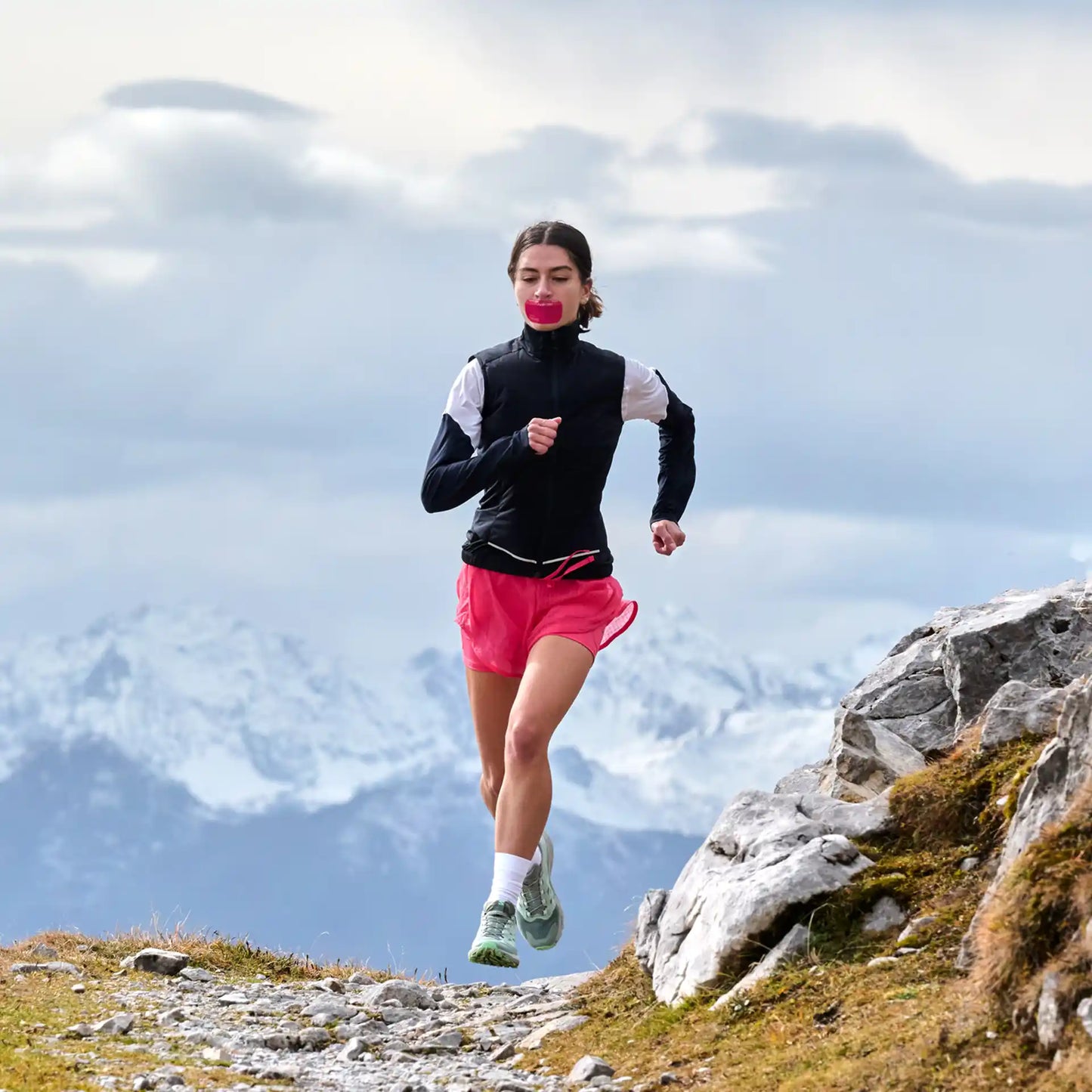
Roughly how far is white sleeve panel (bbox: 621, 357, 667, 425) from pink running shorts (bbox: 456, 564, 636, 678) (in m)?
1.21

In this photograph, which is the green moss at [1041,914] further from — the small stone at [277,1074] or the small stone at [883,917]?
the small stone at [277,1074]

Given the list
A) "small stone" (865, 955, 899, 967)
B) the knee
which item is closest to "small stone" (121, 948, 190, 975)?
the knee

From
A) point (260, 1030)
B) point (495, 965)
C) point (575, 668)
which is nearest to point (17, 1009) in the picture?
point (260, 1030)

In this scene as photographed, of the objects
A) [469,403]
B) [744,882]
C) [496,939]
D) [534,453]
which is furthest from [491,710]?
[744,882]

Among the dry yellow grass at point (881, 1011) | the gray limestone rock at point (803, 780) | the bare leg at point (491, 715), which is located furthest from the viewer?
the gray limestone rock at point (803, 780)

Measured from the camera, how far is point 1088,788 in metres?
Answer: 6.94

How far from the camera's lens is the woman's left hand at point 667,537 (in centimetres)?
1038

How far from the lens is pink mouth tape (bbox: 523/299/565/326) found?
33.0ft

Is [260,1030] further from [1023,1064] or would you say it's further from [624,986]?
[1023,1064]

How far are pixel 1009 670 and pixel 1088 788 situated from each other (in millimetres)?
4928

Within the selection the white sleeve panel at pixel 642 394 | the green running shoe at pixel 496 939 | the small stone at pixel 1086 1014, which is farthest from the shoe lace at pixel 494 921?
the small stone at pixel 1086 1014

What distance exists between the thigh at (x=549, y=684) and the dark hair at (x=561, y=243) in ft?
7.59

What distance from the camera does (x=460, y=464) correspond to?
9.66 m

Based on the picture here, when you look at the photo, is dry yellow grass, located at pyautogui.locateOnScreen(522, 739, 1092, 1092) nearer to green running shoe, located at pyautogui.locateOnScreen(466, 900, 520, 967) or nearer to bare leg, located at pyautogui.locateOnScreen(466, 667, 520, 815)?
green running shoe, located at pyautogui.locateOnScreen(466, 900, 520, 967)
